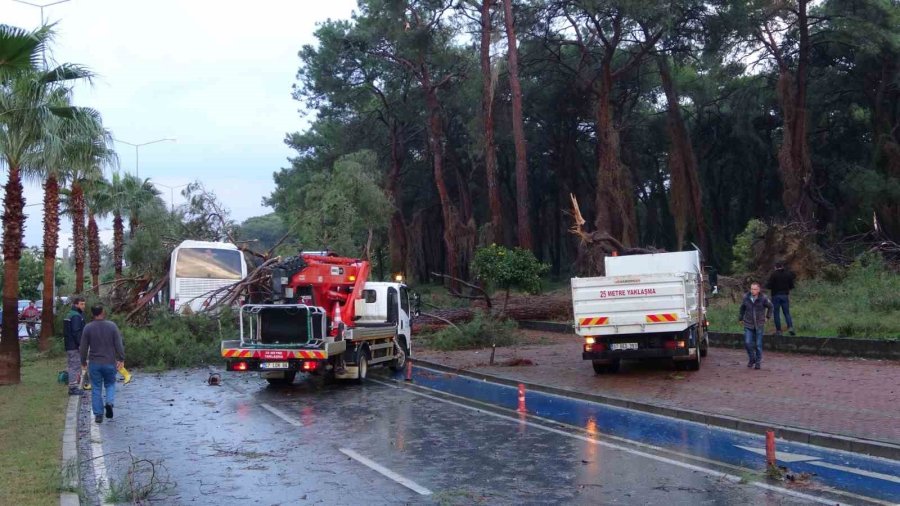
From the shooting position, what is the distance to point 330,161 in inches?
1962

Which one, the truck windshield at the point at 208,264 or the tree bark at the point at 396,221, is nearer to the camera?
the truck windshield at the point at 208,264

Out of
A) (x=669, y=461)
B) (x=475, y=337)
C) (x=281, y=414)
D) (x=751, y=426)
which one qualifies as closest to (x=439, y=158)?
(x=475, y=337)

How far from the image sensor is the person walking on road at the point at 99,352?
507 inches

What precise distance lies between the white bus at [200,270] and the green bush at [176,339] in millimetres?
2607

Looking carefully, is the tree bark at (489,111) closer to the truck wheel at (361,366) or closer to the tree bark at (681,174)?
the tree bark at (681,174)

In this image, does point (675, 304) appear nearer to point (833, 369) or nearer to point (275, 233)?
point (833, 369)

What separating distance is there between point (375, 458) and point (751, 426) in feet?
17.1

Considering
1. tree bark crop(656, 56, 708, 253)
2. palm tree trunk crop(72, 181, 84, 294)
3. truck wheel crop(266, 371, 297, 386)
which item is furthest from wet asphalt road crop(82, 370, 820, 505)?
tree bark crop(656, 56, 708, 253)

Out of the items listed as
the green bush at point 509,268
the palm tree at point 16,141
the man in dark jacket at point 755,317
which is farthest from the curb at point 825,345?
the palm tree at point 16,141

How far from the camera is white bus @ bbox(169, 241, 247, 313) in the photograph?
27.5 meters

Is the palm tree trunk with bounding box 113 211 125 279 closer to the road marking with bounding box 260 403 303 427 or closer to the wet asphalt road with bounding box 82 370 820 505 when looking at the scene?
the wet asphalt road with bounding box 82 370 820 505

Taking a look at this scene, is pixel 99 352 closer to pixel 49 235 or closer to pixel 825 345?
pixel 49 235

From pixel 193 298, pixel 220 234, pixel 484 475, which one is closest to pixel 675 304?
pixel 484 475

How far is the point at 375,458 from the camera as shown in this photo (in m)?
10.1
